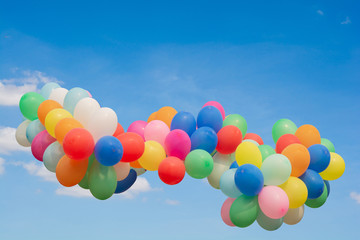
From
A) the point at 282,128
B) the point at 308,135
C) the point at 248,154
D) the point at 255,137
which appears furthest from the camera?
the point at 255,137

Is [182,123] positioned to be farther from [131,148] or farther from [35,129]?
[35,129]

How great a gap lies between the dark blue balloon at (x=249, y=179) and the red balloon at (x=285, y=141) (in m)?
1.09

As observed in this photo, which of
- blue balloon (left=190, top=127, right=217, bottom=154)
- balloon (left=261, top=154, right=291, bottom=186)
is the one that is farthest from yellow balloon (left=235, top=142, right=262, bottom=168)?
blue balloon (left=190, top=127, right=217, bottom=154)

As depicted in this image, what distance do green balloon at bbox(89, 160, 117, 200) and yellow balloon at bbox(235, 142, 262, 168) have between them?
78.5 inches

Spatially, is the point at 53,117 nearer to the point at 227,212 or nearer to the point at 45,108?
the point at 45,108

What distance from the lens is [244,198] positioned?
25.8 ft

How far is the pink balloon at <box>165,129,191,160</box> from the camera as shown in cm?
805

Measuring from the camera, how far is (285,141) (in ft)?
27.8

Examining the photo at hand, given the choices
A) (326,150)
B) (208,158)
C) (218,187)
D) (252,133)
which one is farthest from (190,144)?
(326,150)

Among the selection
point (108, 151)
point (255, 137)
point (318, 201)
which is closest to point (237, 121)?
point (255, 137)

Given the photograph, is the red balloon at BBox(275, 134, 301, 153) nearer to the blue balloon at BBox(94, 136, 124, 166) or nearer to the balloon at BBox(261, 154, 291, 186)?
the balloon at BBox(261, 154, 291, 186)

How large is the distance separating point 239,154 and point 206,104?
1354 millimetres

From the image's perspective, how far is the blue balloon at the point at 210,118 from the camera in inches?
331

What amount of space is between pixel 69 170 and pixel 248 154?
275cm
